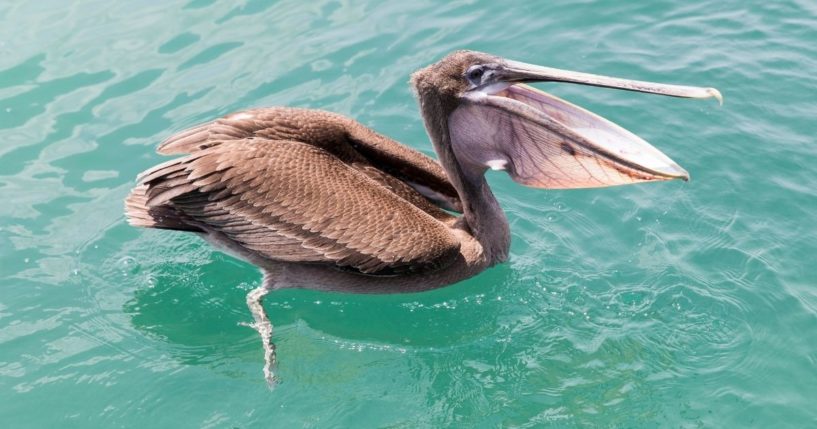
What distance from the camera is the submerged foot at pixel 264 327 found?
5.07m

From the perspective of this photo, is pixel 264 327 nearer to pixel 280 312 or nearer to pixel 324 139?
pixel 280 312

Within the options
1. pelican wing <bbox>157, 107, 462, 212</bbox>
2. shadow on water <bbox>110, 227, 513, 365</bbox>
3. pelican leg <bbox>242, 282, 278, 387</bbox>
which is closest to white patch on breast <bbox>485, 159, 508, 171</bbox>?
pelican wing <bbox>157, 107, 462, 212</bbox>

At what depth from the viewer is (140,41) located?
28.7 ft

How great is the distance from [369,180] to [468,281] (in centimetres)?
98

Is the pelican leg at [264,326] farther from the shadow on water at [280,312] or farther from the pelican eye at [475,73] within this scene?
the pelican eye at [475,73]

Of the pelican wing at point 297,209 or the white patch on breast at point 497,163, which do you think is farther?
the white patch on breast at point 497,163

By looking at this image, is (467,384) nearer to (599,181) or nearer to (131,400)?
(599,181)

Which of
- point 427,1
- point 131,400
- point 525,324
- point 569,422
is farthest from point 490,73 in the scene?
point 427,1

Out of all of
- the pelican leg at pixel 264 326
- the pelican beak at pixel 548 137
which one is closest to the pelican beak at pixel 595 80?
the pelican beak at pixel 548 137

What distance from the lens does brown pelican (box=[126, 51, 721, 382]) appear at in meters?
5.04

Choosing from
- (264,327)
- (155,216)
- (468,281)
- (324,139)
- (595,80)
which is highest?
(595,80)

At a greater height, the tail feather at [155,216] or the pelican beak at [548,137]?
the pelican beak at [548,137]

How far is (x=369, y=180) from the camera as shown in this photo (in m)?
5.47

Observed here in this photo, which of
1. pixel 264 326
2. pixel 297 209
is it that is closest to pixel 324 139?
pixel 297 209
